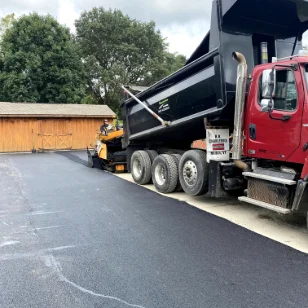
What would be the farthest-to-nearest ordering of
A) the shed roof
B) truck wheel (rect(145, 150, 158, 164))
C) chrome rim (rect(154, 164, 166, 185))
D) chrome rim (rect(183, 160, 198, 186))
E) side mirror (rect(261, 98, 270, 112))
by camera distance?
1. the shed roof
2. truck wheel (rect(145, 150, 158, 164))
3. chrome rim (rect(154, 164, 166, 185))
4. chrome rim (rect(183, 160, 198, 186))
5. side mirror (rect(261, 98, 270, 112))

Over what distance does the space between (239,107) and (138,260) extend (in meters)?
2.88

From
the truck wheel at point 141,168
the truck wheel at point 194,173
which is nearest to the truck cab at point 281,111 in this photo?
the truck wheel at point 194,173

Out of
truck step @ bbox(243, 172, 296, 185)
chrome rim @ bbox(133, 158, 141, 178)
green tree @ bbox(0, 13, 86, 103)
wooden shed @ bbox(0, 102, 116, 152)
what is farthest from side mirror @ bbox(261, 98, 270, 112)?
green tree @ bbox(0, 13, 86, 103)

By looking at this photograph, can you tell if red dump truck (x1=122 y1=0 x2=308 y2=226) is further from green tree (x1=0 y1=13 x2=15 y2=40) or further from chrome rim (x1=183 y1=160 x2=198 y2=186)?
green tree (x1=0 y1=13 x2=15 y2=40)

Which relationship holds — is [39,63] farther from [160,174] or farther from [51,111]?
[160,174]

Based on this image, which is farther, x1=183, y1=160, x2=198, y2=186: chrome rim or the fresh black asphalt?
x1=183, y1=160, x2=198, y2=186: chrome rim

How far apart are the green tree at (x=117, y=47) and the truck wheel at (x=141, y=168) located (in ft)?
85.9

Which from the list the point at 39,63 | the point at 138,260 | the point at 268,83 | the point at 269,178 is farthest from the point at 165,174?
the point at 39,63

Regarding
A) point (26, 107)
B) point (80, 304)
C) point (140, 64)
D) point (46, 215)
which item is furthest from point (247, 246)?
point (140, 64)

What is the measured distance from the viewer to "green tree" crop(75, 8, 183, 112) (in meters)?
34.5

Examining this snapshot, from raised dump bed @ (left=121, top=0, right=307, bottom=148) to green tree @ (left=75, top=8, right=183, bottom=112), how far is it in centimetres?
2821

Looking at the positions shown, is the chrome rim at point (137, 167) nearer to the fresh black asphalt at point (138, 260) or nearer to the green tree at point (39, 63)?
the fresh black asphalt at point (138, 260)

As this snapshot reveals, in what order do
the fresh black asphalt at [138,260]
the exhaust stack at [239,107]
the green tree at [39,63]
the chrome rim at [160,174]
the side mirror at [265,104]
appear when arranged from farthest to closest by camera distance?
the green tree at [39,63], the chrome rim at [160,174], the exhaust stack at [239,107], the side mirror at [265,104], the fresh black asphalt at [138,260]

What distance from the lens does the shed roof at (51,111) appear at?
2123 centimetres
